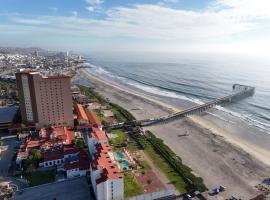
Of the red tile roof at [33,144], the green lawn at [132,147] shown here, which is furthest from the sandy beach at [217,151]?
the red tile roof at [33,144]

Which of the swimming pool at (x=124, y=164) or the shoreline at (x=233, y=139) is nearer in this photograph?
the swimming pool at (x=124, y=164)

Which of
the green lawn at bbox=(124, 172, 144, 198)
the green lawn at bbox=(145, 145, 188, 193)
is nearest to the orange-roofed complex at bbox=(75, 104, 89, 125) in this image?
the green lawn at bbox=(145, 145, 188, 193)

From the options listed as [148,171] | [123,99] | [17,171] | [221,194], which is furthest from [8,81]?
[221,194]

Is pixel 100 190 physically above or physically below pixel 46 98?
below

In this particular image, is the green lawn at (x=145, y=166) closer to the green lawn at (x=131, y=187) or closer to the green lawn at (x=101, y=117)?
the green lawn at (x=131, y=187)

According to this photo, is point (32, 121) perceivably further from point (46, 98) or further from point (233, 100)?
point (233, 100)

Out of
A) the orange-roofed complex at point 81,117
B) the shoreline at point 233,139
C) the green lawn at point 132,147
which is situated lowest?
the shoreline at point 233,139
